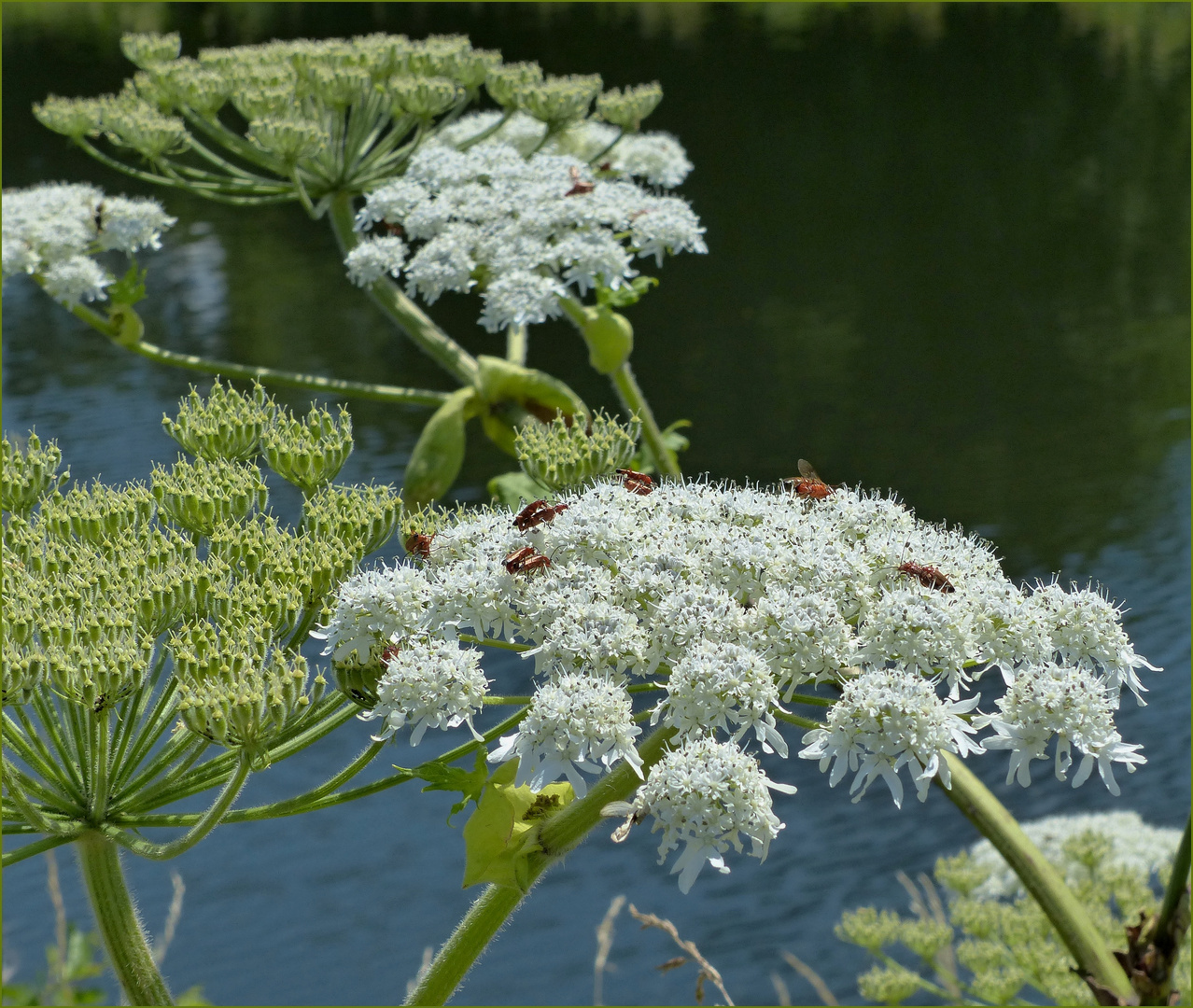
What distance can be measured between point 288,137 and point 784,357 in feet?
69.5

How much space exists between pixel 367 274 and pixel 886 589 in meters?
3.34

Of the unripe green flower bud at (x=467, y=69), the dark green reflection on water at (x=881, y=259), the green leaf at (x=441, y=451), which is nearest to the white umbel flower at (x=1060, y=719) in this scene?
the green leaf at (x=441, y=451)

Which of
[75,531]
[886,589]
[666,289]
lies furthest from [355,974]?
[666,289]

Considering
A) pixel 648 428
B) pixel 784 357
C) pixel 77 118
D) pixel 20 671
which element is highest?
pixel 77 118

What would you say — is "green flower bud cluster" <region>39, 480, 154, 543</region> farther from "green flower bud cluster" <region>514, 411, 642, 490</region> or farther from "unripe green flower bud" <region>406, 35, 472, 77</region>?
"unripe green flower bud" <region>406, 35, 472, 77</region>

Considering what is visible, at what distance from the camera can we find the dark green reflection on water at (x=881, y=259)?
22.6 meters

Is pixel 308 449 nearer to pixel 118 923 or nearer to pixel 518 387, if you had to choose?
pixel 118 923

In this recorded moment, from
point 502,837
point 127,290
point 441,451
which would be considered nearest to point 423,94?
point 127,290

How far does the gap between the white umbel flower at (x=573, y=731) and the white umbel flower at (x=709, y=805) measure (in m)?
0.08

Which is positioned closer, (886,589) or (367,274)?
(886,589)

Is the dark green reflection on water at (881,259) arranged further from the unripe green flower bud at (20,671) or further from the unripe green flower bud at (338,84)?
the unripe green flower bud at (20,671)

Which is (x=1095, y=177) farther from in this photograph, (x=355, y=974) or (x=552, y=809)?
(x=552, y=809)

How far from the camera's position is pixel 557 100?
253 inches

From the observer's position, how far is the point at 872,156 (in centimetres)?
3953
